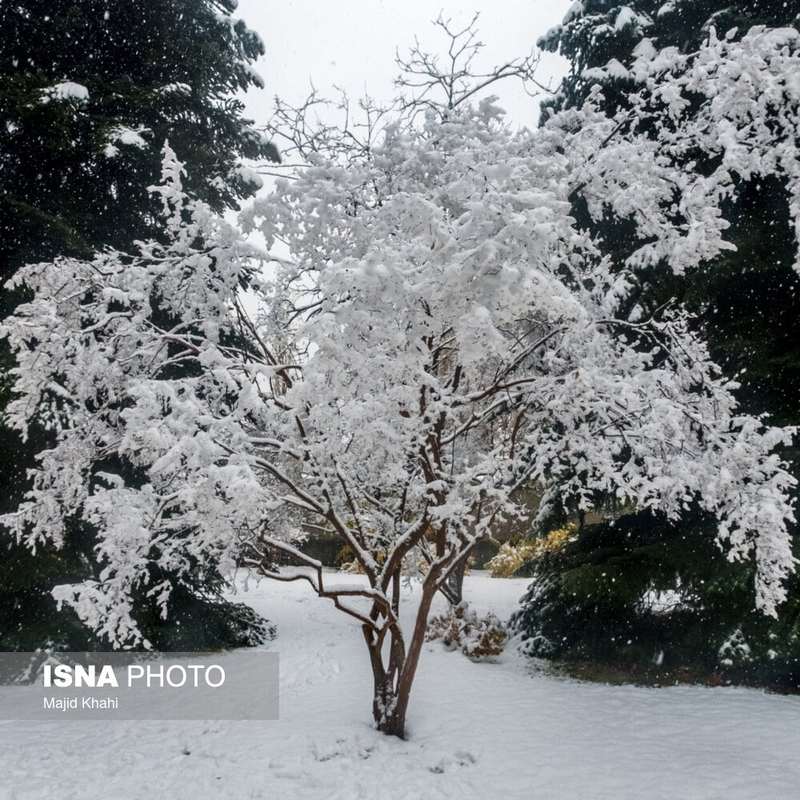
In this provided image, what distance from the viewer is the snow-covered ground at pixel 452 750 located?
16.3 feet

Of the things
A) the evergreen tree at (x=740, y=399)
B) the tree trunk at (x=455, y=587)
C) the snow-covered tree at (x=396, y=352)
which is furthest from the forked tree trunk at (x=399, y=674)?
the tree trunk at (x=455, y=587)

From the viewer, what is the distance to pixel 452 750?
18.8ft

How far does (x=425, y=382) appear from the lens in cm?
435

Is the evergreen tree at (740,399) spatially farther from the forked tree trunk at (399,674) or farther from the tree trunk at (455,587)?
the forked tree trunk at (399,674)

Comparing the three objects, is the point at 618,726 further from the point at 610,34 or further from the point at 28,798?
the point at 610,34

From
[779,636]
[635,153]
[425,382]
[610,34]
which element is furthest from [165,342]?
[610,34]

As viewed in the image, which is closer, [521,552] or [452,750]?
[452,750]

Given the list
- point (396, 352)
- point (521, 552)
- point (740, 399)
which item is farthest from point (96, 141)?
point (521, 552)

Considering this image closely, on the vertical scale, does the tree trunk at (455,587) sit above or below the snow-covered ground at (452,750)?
above

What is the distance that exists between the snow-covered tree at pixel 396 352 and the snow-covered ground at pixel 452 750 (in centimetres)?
78

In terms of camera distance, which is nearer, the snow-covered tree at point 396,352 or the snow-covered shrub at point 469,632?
the snow-covered tree at point 396,352

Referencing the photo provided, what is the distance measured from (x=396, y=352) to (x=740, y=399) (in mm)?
5419

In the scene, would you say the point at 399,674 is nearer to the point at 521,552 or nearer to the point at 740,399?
the point at 740,399

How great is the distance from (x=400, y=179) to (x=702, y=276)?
420 cm
